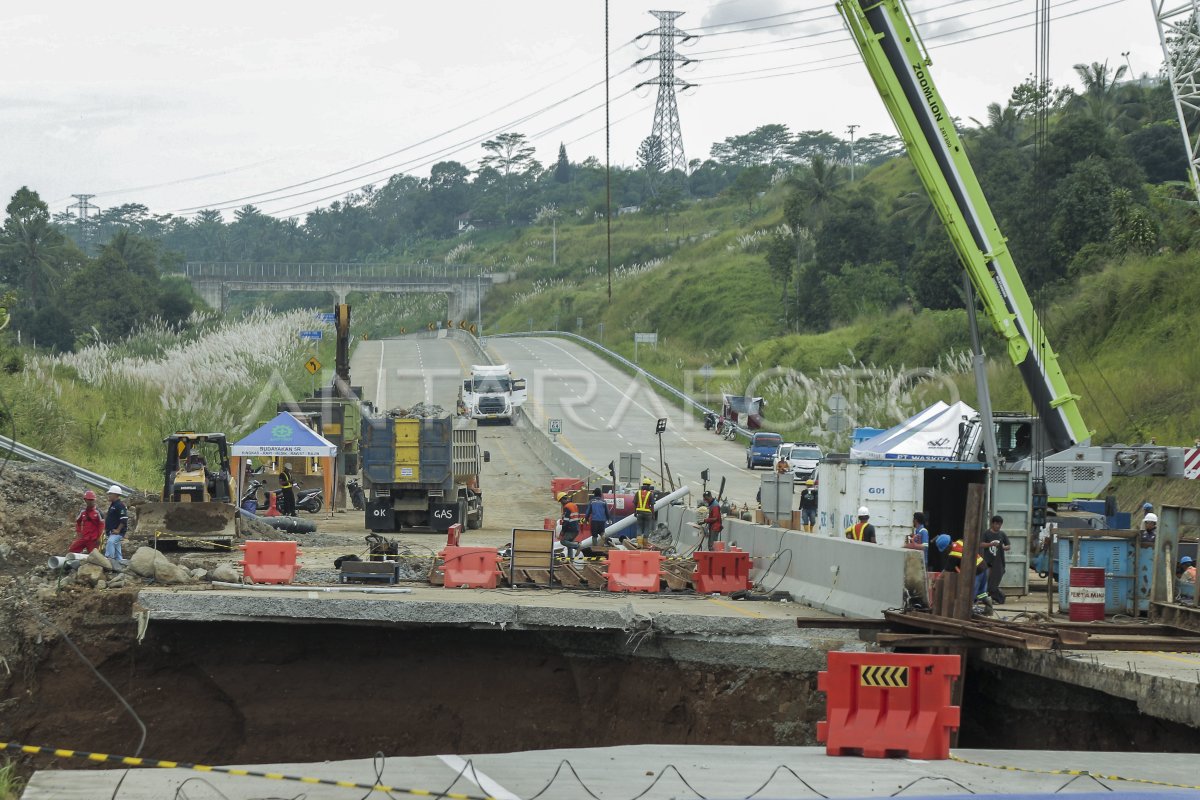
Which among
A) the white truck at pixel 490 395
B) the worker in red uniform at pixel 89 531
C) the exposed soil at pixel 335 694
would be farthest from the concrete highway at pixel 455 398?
the exposed soil at pixel 335 694

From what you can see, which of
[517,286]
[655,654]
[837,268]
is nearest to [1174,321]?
[655,654]

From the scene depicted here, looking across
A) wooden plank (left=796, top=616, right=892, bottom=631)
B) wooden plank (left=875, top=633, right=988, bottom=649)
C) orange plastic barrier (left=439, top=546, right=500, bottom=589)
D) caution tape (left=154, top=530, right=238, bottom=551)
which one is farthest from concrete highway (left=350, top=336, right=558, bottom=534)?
wooden plank (left=875, top=633, right=988, bottom=649)

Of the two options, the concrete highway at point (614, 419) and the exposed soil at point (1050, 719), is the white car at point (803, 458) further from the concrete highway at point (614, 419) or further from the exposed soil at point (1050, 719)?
the exposed soil at point (1050, 719)

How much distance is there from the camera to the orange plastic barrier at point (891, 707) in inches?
516

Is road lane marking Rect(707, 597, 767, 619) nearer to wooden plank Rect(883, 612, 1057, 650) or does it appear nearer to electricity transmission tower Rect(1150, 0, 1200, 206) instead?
wooden plank Rect(883, 612, 1057, 650)

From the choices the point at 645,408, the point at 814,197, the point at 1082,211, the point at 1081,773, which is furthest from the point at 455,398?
the point at 1081,773

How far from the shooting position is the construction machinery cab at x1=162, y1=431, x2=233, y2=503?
2822cm

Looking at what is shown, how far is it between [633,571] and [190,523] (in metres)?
8.98

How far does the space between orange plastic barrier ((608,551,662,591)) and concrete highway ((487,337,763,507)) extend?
2105cm

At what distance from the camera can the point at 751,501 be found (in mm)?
44875

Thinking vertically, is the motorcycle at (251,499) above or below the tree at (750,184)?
below

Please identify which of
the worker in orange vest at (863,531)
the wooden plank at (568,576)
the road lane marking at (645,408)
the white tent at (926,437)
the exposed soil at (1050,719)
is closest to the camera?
the exposed soil at (1050,719)

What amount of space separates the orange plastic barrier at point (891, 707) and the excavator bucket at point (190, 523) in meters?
16.0

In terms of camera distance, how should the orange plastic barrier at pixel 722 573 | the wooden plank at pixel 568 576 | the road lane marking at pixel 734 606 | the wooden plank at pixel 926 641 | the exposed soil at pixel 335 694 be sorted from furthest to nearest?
the wooden plank at pixel 568 576 < the orange plastic barrier at pixel 722 573 < the exposed soil at pixel 335 694 < the road lane marking at pixel 734 606 < the wooden plank at pixel 926 641
